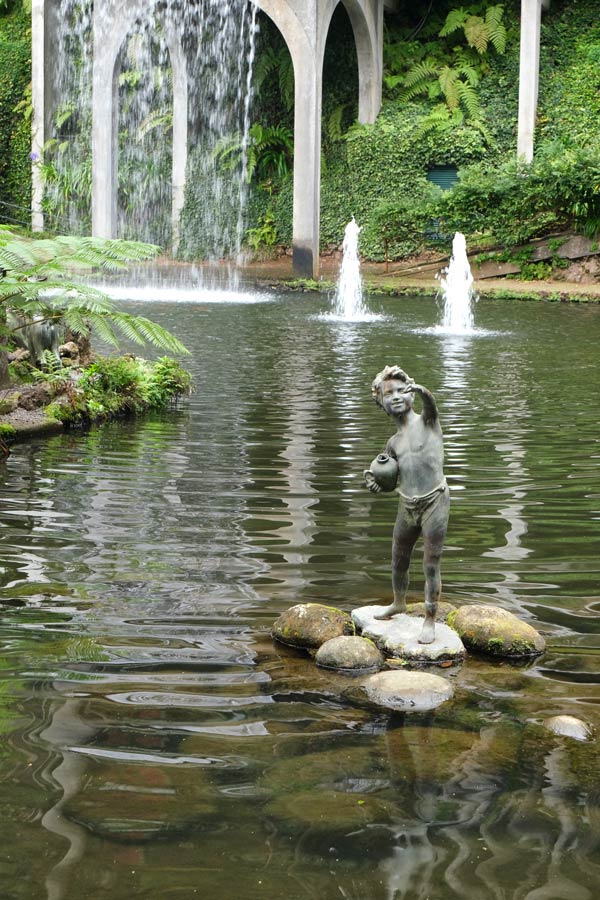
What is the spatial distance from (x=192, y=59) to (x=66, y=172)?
391 centimetres

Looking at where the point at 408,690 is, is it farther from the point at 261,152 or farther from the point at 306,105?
the point at 261,152

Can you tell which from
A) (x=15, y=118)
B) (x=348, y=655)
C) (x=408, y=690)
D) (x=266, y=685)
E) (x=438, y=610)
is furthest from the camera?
(x=15, y=118)

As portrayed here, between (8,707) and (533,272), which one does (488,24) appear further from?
(8,707)

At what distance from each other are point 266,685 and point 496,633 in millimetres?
881

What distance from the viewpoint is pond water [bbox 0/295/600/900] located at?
110 inches

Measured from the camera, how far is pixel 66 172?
27.5 meters

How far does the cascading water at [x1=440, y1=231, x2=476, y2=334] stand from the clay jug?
10.8 m

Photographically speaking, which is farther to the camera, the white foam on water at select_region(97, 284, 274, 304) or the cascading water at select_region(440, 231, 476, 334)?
the white foam on water at select_region(97, 284, 274, 304)

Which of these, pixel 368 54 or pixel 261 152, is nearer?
pixel 368 54

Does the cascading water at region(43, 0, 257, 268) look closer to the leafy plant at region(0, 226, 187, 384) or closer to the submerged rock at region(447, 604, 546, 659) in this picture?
the leafy plant at region(0, 226, 187, 384)

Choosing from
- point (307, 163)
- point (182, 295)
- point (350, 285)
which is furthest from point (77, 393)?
point (307, 163)

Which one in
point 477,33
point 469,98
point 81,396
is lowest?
point 81,396

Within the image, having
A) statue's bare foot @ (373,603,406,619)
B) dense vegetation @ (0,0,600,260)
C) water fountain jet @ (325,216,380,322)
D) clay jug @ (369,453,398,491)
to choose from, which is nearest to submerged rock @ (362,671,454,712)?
statue's bare foot @ (373,603,406,619)

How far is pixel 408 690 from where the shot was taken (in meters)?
3.83
